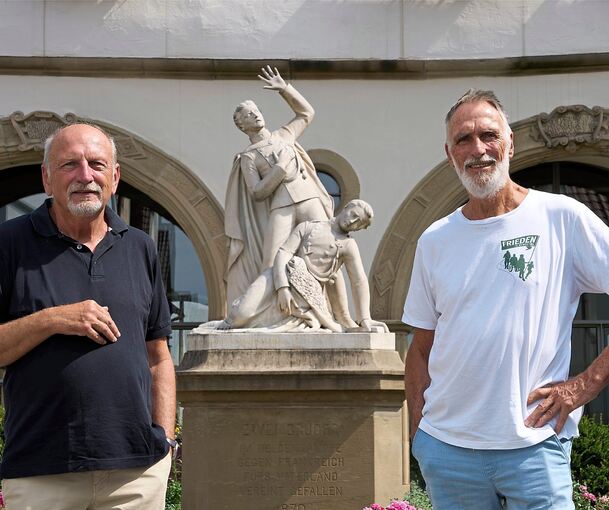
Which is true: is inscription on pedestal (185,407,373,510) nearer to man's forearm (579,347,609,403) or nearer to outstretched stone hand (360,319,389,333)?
outstretched stone hand (360,319,389,333)

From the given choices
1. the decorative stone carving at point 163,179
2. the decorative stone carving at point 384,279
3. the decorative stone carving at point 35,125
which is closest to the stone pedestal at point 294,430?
the decorative stone carving at point 384,279

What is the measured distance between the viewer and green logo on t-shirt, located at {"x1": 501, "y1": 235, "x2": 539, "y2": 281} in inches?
131

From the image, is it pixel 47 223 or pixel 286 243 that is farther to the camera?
pixel 286 243

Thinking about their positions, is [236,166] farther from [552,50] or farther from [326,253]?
[552,50]

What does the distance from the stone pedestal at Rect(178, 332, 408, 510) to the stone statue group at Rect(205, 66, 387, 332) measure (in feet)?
1.35

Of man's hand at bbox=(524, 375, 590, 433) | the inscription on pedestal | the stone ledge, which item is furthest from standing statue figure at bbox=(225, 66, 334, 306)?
man's hand at bbox=(524, 375, 590, 433)

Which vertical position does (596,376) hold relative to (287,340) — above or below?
below

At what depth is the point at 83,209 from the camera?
3631 mm

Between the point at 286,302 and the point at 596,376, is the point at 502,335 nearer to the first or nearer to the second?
the point at 596,376

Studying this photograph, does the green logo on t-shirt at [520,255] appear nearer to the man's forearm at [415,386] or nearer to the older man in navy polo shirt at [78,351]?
the man's forearm at [415,386]

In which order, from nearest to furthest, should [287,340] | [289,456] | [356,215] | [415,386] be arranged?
[415,386] < [289,456] < [287,340] < [356,215]

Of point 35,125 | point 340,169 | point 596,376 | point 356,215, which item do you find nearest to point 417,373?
point 596,376

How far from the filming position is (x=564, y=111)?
16.7 metres

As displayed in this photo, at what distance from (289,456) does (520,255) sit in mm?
5054
